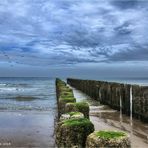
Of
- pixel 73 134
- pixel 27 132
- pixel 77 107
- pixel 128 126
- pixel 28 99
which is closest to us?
pixel 73 134

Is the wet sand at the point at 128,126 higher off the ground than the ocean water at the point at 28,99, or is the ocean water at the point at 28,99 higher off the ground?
the wet sand at the point at 128,126

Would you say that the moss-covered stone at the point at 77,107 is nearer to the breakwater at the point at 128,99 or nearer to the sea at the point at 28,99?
the breakwater at the point at 128,99

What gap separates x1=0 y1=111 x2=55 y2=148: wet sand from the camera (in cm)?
969

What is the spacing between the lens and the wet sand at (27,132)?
9688 mm

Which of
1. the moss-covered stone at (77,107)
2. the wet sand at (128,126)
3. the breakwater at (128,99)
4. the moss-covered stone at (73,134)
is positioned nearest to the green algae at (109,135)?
the moss-covered stone at (73,134)

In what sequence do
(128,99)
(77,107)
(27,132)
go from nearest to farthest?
1. (77,107)
2. (27,132)
3. (128,99)

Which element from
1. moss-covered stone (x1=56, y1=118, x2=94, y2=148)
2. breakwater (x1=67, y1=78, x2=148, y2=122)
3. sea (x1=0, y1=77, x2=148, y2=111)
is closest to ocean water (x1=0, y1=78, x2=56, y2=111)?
sea (x1=0, y1=77, x2=148, y2=111)

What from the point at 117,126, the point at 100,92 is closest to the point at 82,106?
the point at 117,126

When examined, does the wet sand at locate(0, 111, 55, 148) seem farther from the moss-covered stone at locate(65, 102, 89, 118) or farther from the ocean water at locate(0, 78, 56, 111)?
the ocean water at locate(0, 78, 56, 111)

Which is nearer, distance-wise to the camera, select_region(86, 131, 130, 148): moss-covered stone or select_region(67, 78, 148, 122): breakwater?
select_region(86, 131, 130, 148): moss-covered stone

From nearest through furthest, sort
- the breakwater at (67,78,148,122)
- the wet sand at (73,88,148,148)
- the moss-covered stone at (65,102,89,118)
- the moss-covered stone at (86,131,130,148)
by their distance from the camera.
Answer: the moss-covered stone at (86,131,130,148) < the wet sand at (73,88,148,148) < the moss-covered stone at (65,102,89,118) < the breakwater at (67,78,148,122)

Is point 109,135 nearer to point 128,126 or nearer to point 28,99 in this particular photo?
point 128,126

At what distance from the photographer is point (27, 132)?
37.6 ft

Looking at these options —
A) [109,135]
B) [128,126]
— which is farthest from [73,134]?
[128,126]
